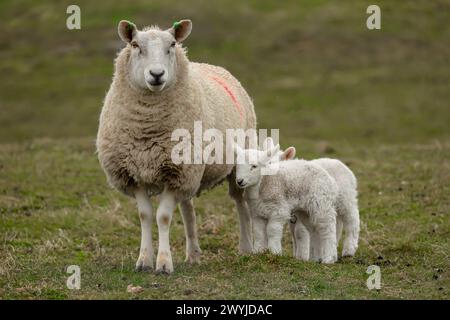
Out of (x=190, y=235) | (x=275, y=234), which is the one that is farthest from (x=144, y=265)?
(x=275, y=234)

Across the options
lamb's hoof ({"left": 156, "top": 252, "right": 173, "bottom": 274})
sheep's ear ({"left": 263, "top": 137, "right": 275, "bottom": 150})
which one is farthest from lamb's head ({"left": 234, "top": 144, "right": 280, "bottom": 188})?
lamb's hoof ({"left": 156, "top": 252, "right": 173, "bottom": 274})

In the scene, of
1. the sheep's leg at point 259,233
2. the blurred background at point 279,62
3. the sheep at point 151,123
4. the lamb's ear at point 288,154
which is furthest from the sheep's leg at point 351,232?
the blurred background at point 279,62

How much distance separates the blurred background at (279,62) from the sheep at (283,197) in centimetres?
2058

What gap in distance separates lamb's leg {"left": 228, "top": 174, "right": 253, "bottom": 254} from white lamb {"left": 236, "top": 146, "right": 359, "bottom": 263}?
913 mm

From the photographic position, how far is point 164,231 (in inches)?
356

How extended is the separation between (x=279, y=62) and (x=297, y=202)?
3251cm

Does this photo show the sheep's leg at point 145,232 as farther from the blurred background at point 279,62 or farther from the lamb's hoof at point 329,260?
the blurred background at point 279,62

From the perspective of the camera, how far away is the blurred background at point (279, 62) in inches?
1318

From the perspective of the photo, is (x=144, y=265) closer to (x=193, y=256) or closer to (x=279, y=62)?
(x=193, y=256)

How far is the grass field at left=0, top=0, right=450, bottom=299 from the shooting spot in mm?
8570

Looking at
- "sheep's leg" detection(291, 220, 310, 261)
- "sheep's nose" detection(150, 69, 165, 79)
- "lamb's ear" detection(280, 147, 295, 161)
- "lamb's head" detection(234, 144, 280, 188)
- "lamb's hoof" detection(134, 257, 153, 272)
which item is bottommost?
"lamb's hoof" detection(134, 257, 153, 272)

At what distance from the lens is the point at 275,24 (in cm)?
4700

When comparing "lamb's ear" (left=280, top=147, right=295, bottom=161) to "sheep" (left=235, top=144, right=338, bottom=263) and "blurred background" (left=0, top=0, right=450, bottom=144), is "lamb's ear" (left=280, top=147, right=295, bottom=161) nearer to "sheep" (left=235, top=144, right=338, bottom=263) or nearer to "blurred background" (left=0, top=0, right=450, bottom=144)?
"sheep" (left=235, top=144, right=338, bottom=263)

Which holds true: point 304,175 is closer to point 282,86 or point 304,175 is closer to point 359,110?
point 359,110
